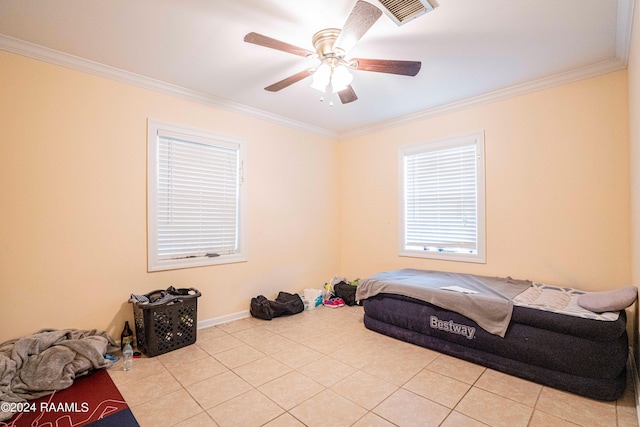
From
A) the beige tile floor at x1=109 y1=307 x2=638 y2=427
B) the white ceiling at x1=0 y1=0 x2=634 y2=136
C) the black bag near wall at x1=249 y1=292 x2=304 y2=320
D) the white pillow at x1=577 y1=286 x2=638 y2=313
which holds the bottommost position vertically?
the beige tile floor at x1=109 y1=307 x2=638 y2=427

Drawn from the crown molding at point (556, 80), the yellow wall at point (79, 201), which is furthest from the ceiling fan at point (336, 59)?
the yellow wall at point (79, 201)

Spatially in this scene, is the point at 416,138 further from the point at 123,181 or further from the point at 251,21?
the point at 123,181

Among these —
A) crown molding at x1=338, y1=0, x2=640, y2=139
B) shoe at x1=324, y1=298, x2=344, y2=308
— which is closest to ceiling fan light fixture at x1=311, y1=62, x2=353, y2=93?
crown molding at x1=338, y1=0, x2=640, y2=139

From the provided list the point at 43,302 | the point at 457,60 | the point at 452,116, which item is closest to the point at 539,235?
the point at 452,116

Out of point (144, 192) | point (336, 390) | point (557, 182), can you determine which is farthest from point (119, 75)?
point (557, 182)

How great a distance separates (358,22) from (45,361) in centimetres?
315

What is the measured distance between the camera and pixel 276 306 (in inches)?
143

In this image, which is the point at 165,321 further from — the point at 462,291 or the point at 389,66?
the point at 389,66

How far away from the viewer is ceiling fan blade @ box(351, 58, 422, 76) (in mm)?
2158

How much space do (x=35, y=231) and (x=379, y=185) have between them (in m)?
3.89

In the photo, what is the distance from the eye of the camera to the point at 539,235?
3.04 m

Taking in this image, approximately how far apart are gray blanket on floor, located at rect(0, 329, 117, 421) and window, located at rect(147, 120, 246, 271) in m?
0.84

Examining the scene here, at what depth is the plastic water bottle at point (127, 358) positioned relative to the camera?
93.7 inches

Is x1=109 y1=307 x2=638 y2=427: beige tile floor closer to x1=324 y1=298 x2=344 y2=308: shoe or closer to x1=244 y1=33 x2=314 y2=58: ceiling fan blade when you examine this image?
x1=324 y1=298 x2=344 y2=308: shoe
